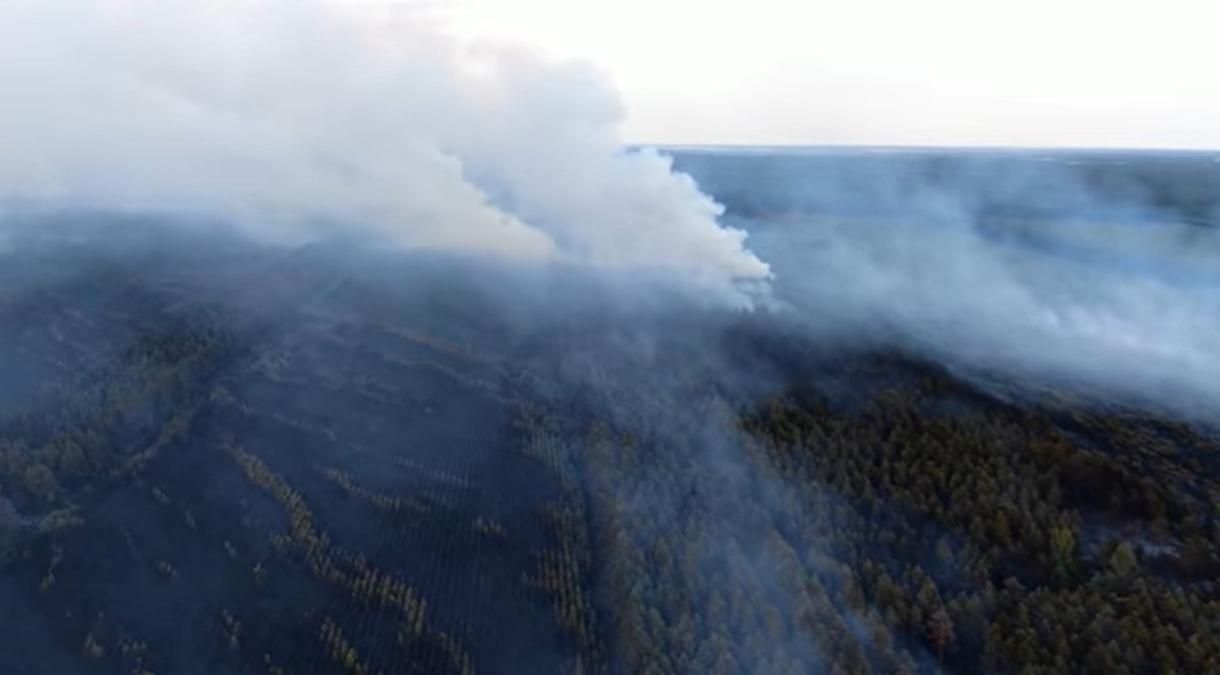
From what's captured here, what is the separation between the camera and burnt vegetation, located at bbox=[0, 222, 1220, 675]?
53.0 meters

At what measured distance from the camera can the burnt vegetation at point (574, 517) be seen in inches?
2088

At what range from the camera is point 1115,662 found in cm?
4959

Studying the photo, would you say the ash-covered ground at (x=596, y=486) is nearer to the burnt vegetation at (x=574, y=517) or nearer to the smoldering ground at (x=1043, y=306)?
the burnt vegetation at (x=574, y=517)

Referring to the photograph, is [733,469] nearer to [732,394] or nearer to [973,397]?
[732,394]

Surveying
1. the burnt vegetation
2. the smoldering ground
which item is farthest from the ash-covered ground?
the smoldering ground

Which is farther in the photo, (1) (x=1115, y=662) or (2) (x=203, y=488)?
(2) (x=203, y=488)

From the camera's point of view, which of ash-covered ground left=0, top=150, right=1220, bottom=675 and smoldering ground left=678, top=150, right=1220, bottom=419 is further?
smoldering ground left=678, top=150, right=1220, bottom=419

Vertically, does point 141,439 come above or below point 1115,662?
below

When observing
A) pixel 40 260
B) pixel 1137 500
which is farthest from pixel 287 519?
pixel 40 260

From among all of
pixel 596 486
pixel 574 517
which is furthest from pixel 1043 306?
pixel 574 517

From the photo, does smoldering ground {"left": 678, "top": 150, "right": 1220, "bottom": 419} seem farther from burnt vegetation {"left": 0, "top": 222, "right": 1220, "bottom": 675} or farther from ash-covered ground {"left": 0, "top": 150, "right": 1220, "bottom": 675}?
burnt vegetation {"left": 0, "top": 222, "right": 1220, "bottom": 675}

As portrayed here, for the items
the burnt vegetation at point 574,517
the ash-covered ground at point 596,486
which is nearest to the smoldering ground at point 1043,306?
the ash-covered ground at point 596,486

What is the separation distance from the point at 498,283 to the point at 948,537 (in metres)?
92.9

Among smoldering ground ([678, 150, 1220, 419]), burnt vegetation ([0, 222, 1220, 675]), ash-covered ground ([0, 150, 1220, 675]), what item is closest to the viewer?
burnt vegetation ([0, 222, 1220, 675])
